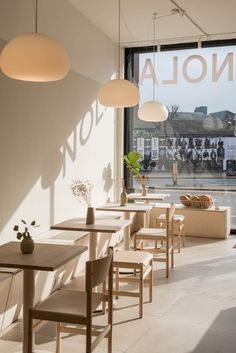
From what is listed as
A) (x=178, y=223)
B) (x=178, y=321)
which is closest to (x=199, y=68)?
(x=178, y=223)

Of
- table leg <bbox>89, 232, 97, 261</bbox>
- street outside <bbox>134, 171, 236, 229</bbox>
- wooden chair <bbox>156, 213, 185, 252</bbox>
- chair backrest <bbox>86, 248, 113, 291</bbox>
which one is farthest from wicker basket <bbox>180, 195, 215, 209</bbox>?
chair backrest <bbox>86, 248, 113, 291</bbox>

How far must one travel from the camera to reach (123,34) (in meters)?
6.88

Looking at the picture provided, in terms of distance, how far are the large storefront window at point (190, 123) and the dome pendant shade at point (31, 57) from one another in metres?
4.78

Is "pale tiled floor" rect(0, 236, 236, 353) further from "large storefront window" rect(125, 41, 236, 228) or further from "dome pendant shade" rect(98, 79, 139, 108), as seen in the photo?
"large storefront window" rect(125, 41, 236, 228)


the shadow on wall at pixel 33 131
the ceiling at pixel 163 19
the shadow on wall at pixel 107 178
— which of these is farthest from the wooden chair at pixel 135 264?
the ceiling at pixel 163 19

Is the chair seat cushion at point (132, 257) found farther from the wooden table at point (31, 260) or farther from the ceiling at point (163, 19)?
the ceiling at point (163, 19)

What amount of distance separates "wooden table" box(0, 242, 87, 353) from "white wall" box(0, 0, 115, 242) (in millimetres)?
1089

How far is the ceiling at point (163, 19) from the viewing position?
5535 millimetres

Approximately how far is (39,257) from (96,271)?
441 millimetres

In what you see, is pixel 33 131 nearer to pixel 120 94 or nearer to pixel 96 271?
pixel 120 94

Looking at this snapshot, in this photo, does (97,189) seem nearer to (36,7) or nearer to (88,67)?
(88,67)

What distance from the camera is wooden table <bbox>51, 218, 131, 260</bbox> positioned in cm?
420

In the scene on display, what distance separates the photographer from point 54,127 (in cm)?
515

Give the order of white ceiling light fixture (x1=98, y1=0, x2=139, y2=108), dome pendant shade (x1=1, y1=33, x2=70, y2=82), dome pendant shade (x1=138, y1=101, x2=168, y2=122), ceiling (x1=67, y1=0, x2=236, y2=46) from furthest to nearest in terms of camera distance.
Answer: dome pendant shade (x1=138, y1=101, x2=168, y2=122), ceiling (x1=67, y1=0, x2=236, y2=46), white ceiling light fixture (x1=98, y1=0, x2=139, y2=108), dome pendant shade (x1=1, y1=33, x2=70, y2=82)
